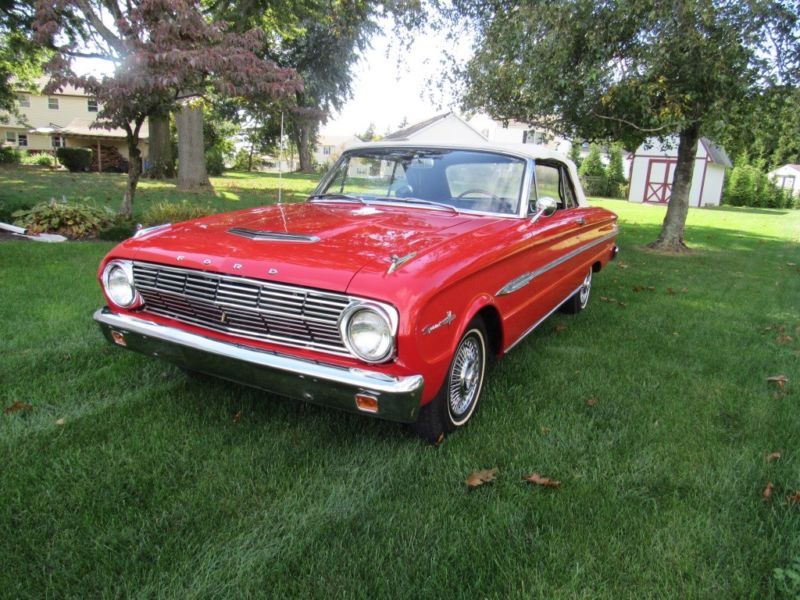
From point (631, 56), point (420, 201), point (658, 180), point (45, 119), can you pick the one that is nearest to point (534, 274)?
point (420, 201)

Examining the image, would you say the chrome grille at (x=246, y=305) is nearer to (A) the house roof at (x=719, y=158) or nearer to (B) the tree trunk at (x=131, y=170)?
(B) the tree trunk at (x=131, y=170)

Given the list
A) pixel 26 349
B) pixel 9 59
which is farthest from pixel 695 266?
pixel 9 59

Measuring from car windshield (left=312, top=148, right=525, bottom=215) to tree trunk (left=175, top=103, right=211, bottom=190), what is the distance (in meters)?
13.4

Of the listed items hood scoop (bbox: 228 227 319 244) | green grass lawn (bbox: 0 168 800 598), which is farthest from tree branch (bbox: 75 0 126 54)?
hood scoop (bbox: 228 227 319 244)

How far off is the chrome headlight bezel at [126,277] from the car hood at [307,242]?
2.9 inches

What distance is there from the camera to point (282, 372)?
247 cm

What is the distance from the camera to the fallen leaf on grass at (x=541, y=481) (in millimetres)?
2588

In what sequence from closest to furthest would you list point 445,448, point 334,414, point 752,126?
point 445,448, point 334,414, point 752,126

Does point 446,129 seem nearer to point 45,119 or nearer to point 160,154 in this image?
Result: point 160,154

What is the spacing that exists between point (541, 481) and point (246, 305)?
5.25ft

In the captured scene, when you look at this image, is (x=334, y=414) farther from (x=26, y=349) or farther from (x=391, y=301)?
(x=26, y=349)

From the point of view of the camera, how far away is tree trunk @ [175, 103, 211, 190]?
16.5 metres

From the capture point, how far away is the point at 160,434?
2.89m

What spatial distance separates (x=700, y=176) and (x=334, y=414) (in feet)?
113
